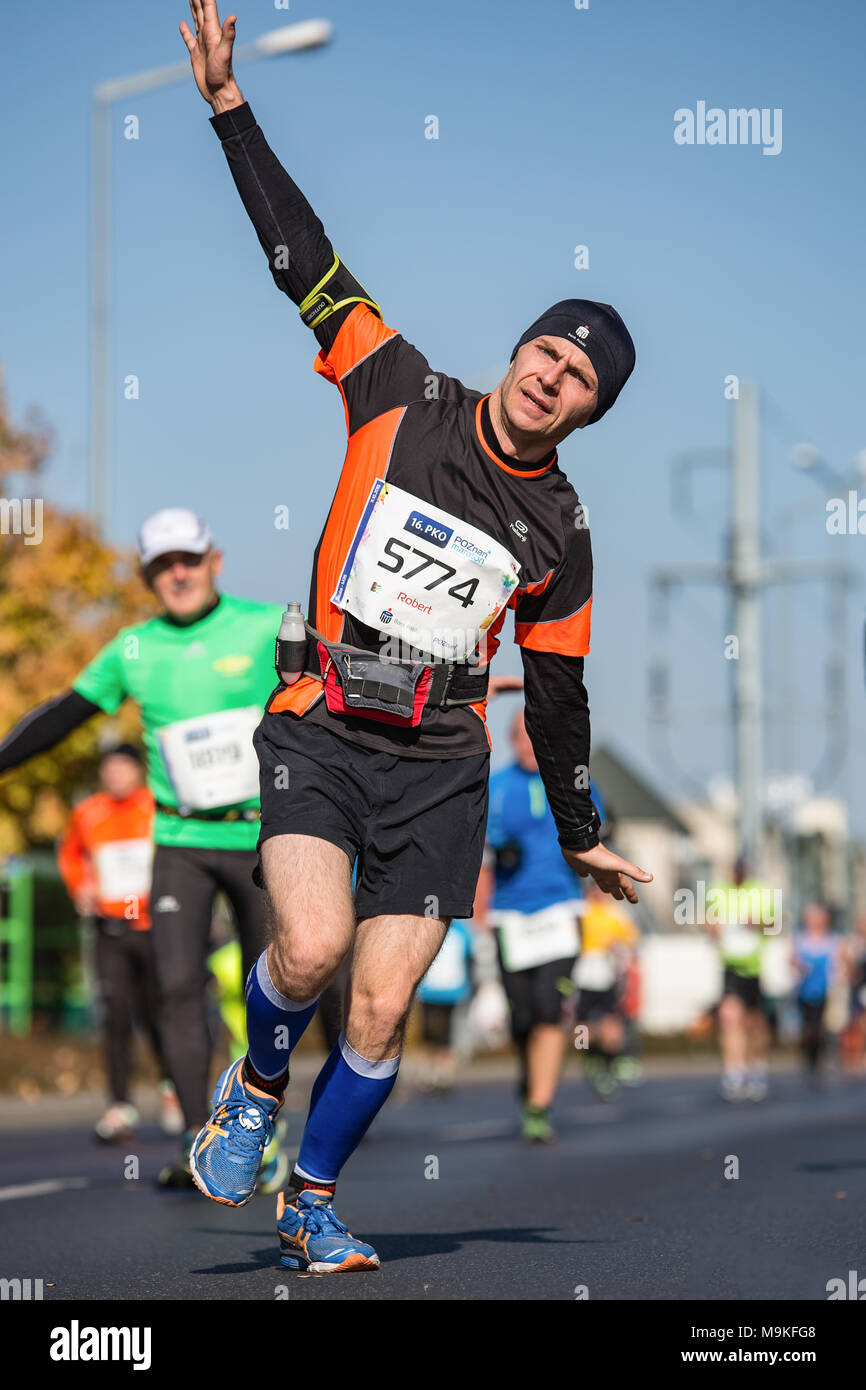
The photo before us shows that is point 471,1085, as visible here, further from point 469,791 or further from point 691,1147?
point 469,791

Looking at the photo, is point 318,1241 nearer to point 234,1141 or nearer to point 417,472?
point 234,1141

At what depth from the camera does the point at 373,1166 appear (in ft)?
33.5

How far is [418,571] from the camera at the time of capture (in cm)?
531

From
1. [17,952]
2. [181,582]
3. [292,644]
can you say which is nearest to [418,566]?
[292,644]

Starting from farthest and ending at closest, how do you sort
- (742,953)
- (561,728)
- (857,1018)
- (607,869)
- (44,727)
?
(857,1018) → (742,953) → (44,727) → (607,869) → (561,728)

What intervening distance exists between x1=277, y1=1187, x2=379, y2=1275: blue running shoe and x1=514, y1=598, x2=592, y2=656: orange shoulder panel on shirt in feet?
4.61

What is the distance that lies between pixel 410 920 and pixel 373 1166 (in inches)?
202

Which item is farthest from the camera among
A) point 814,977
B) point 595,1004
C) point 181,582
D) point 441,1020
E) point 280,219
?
point 814,977

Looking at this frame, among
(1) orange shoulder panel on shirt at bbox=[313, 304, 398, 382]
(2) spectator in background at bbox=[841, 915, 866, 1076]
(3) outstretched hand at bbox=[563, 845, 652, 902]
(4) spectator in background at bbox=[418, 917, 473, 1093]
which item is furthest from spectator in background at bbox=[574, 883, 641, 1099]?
(1) orange shoulder panel on shirt at bbox=[313, 304, 398, 382]

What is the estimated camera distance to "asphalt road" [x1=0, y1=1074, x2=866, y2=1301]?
536 centimetres

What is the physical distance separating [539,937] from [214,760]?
Answer: 15.0ft

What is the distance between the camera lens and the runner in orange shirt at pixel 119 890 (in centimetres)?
1226

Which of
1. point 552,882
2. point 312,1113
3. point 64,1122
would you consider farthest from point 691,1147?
point 312,1113

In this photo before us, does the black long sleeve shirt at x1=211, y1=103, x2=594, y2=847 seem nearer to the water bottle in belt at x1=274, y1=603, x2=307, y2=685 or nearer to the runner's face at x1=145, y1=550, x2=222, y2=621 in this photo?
the water bottle in belt at x1=274, y1=603, x2=307, y2=685
